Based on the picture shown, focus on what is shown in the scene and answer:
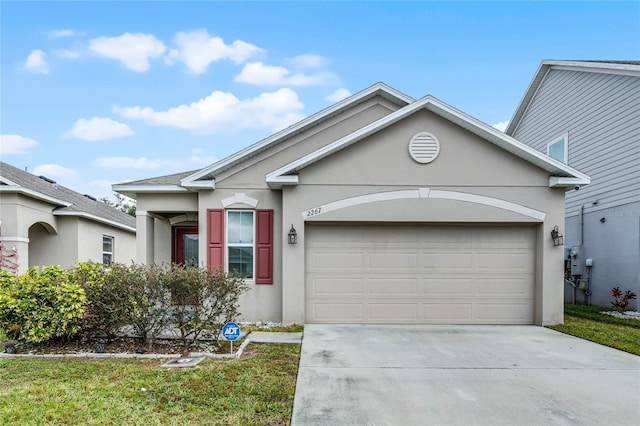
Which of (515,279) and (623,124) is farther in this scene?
(623,124)

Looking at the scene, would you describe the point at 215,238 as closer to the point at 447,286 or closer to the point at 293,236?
the point at 293,236

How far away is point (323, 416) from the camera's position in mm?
3545

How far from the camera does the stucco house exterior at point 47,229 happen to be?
33.8 feet

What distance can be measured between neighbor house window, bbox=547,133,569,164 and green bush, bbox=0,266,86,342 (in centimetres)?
1428

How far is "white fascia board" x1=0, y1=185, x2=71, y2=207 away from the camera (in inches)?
399

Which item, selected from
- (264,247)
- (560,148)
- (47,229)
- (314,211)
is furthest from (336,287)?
(47,229)

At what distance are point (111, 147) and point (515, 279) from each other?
25732 mm

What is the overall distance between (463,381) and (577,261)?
962cm

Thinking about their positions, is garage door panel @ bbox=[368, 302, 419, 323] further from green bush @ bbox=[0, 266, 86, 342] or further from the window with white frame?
green bush @ bbox=[0, 266, 86, 342]

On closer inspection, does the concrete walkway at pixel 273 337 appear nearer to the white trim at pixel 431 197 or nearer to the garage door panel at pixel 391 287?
the garage door panel at pixel 391 287

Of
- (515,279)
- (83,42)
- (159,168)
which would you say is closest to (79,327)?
(515,279)

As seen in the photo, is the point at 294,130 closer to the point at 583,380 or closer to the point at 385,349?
the point at 385,349

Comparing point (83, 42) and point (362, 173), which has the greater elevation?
point (83, 42)

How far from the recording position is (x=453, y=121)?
791 cm
